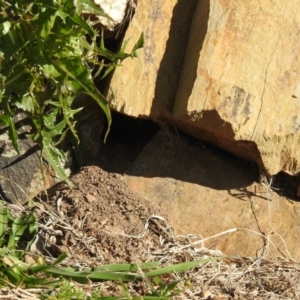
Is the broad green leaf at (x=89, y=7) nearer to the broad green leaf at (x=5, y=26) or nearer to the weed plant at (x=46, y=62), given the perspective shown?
the weed plant at (x=46, y=62)

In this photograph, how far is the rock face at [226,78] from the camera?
290cm

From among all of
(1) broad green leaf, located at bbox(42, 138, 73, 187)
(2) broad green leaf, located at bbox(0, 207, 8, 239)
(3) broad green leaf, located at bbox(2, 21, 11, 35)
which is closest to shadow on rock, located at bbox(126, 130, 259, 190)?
(1) broad green leaf, located at bbox(42, 138, 73, 187)

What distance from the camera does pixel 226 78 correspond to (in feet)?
9.62

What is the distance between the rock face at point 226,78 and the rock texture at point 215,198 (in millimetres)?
85

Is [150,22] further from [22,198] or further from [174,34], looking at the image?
[22,198]

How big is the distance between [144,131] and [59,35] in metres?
0.78

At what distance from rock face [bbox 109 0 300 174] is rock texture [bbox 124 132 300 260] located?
3.4 inches

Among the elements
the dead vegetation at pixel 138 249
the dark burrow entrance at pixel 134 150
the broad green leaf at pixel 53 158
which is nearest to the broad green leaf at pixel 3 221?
the dead vegetation at pixel 138 249

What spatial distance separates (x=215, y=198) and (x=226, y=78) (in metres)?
0.51

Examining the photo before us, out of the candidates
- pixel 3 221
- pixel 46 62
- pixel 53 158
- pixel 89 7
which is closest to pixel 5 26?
pixel 46 62

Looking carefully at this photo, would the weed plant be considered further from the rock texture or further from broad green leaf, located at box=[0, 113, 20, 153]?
the rock texture

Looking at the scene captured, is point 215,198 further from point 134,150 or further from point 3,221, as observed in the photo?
point 3,221

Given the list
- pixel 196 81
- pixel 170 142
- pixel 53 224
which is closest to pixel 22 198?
pixel 53 224

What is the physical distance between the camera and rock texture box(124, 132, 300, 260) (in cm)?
302
